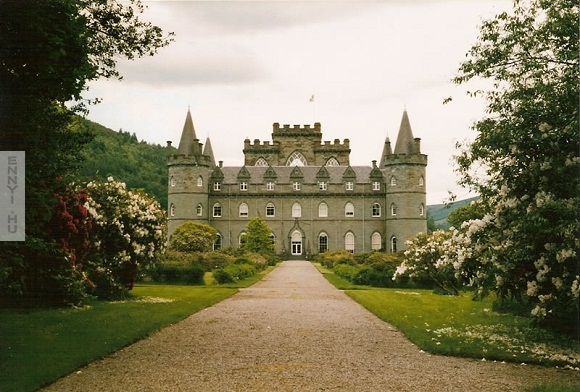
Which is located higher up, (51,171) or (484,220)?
(51,171)

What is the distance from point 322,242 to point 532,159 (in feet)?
169

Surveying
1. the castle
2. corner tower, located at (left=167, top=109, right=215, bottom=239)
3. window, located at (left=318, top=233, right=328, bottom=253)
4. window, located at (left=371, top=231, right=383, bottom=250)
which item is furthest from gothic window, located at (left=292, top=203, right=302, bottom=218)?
corner tower, located at (left=167, top=109, right=215, bottom=239)

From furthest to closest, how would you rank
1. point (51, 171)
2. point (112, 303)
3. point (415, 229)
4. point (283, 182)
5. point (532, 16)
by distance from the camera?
point (283, 182) → point (415, 229) → point (112, 303) → point (532, 16) → point (51, 171)

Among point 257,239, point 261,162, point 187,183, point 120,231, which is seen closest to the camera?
point 120,231

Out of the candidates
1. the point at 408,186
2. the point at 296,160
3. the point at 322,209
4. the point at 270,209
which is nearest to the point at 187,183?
the point at 270,209

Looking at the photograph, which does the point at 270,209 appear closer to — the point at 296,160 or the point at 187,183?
the point at 296,160

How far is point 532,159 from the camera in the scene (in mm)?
9055

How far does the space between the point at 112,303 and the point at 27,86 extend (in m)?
9.02

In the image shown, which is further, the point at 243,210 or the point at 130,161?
the point at 130,161

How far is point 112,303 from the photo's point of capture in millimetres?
15805

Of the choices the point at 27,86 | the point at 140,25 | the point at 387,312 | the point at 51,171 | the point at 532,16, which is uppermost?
the point at 140,25

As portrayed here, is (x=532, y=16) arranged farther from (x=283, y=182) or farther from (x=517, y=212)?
(x=283, y=182)

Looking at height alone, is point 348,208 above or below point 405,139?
below

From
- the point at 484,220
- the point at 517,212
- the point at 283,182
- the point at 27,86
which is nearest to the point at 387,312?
the point at 484,220
